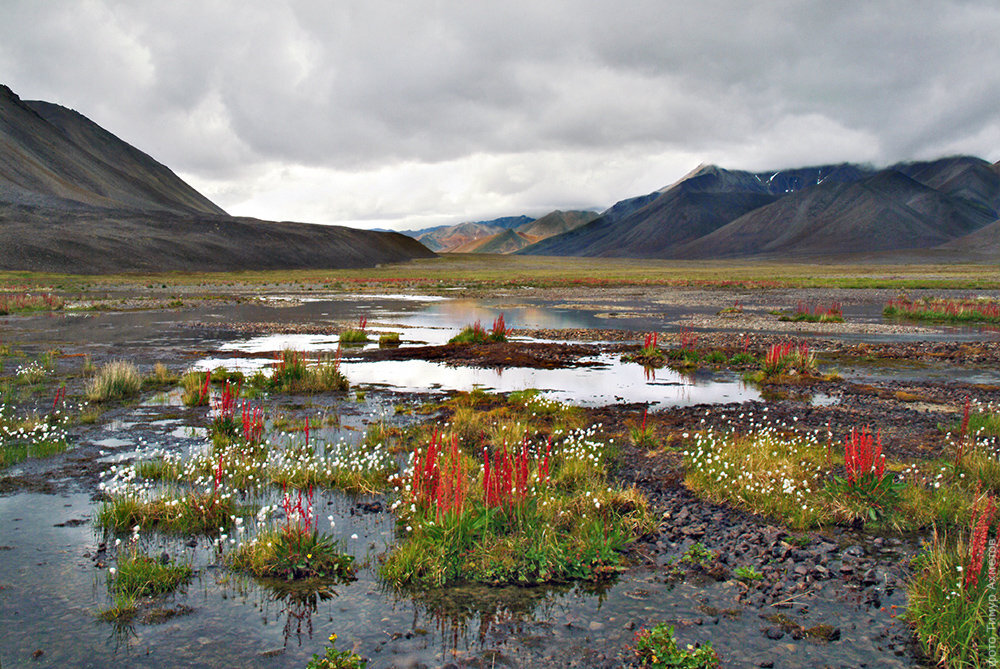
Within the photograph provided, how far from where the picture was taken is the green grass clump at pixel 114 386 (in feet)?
52.0

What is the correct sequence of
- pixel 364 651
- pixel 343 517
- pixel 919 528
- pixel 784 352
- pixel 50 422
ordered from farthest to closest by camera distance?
pixel 784 352 → pixel 50 422 → pixel 343 517 → pixel 919 528 → pixel 364 651

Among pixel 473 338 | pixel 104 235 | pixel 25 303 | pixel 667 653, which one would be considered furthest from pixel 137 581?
pixel 104 235

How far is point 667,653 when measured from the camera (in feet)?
18.1

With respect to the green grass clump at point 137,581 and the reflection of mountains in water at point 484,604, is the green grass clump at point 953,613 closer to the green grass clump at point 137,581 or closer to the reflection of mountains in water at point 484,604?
the reflection of mountains in water at point 484,604

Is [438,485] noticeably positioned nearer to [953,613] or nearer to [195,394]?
[953,613]

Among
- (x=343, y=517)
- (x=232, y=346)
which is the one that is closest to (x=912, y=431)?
(x=343, y=517)

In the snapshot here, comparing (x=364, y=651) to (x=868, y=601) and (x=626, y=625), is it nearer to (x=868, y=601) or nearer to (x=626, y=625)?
(x=626, y=625)

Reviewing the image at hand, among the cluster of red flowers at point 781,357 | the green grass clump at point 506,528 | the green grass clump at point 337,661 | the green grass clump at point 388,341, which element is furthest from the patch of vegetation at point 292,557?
the green grass clump at point 388,341

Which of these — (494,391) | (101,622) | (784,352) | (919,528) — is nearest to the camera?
(101,622)

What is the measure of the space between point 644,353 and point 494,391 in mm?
8183

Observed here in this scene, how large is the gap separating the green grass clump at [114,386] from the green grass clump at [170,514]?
8606mm

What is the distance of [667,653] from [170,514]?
6.37 metres

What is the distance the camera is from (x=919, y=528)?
26.4 ft

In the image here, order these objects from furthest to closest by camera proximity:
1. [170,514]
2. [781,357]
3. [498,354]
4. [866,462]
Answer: [498,354], [781,357], [866,462], [170,514]
